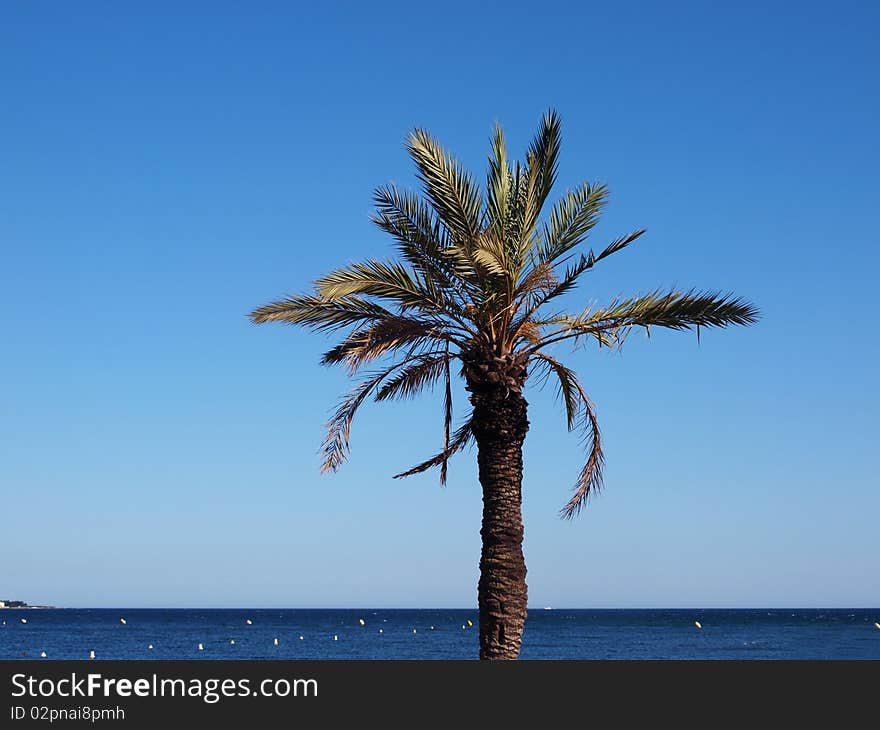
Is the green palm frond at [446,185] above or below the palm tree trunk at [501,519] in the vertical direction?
above

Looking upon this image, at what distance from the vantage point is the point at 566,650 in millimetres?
85750

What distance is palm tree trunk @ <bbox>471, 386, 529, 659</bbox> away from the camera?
17516 millimetres

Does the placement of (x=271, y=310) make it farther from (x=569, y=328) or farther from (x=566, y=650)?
(x=566, y=650)

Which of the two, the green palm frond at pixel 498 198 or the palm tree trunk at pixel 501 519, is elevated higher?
the green palm frond at pixel 498 198

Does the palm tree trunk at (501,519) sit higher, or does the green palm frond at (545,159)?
the green palm frond at (545,159)

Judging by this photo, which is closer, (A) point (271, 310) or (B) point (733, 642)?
(A) point (271, 310)

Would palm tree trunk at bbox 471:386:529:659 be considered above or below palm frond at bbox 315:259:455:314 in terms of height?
below

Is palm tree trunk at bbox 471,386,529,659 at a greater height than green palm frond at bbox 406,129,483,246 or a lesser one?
lesser

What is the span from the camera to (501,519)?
1780 cm

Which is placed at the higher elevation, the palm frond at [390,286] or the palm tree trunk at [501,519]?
the palm frond at [390,286]

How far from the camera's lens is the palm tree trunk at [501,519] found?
17516 mm
